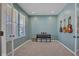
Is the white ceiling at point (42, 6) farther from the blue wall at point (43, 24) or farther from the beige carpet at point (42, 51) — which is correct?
the blue wall at point (43, 24)

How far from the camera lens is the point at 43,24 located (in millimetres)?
12516

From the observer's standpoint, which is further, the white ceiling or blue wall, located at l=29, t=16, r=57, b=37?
blue wall, located at l=29, t=16, r=57, b=37

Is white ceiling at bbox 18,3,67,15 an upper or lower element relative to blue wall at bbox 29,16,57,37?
upper

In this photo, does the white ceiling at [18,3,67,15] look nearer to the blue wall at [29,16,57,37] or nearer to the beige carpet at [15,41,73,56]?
the beige carpet at [15,41,73,56]

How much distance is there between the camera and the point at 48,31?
12492 millimetres

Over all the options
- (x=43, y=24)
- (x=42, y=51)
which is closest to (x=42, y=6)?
(x=42, y=51)

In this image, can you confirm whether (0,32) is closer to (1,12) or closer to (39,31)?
(1,12)

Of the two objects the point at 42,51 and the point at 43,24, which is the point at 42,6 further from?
the point at 43,24

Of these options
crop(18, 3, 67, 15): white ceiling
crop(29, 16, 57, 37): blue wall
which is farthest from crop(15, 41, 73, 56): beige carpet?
crop(29, 16, 57, 37): blue wall

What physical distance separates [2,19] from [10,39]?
2.88 feet

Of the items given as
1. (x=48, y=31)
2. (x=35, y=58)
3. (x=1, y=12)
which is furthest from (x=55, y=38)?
(x=35, y=58)

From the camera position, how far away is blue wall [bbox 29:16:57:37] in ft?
40.9

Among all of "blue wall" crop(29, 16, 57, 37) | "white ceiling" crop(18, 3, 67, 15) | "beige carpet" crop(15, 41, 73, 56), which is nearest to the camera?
"beige carpet" crop(15, 41, 73, 56)

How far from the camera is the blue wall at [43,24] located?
40.9 ft
